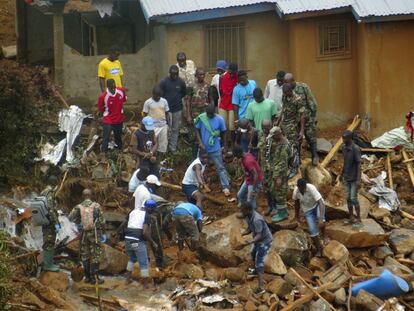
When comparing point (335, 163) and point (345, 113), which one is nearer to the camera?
point (335, 163)

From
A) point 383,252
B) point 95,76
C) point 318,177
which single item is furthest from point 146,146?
point 383,252

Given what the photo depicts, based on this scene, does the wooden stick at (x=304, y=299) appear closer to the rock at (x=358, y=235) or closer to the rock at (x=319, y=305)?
the rock at (x=319, y=305)

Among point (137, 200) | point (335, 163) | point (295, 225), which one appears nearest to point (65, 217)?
point (137, 200)

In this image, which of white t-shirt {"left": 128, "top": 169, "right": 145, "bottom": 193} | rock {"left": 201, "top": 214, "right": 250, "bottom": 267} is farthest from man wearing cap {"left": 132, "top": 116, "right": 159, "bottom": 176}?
rock {"left": 201, "top": 214, "right": 250, "bottom": 267}

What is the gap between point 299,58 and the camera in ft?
80.5

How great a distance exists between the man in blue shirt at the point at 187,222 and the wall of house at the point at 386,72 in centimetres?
618

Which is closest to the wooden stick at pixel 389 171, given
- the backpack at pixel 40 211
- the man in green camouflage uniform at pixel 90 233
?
the man in green camouflage uniform at pixel 90 233

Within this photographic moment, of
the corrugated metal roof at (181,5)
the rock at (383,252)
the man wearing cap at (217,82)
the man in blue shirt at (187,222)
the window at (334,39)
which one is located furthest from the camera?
the window at (334,39)

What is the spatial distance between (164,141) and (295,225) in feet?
10.5

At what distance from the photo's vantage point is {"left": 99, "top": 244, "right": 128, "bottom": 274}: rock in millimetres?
19781

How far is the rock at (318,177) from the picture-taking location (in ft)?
72.3

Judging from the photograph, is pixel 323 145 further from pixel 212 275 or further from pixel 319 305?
pixel 319 305

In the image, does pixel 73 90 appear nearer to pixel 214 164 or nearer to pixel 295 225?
pixel 214 164

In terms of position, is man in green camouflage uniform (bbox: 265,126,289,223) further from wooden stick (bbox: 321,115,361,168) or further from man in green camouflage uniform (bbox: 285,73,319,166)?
wooden stick (bbox: 321,115,361,168)
